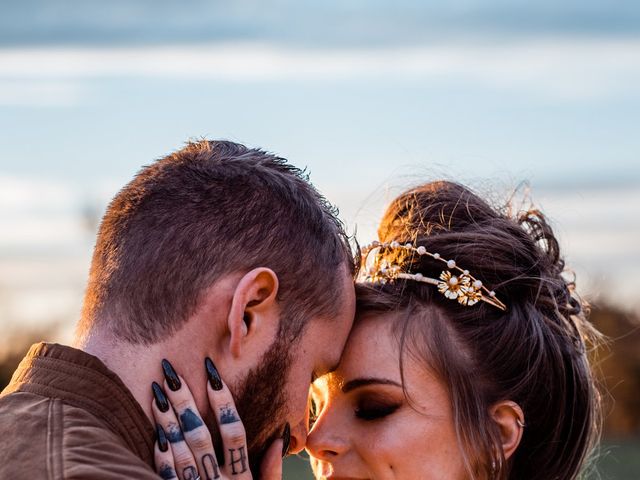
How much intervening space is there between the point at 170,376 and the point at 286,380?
0.44 metres

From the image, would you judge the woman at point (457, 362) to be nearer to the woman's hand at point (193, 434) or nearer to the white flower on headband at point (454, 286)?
the white flower on headband at point (454, 286)

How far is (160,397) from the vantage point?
3195 millimetres

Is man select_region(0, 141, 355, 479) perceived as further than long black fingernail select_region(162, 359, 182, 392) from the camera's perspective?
No

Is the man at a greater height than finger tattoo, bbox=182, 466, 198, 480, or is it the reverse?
the man

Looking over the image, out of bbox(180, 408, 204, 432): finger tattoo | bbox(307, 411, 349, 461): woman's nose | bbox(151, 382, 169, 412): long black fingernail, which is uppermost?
bbox(151, 382, 169, 412): long black fingernail

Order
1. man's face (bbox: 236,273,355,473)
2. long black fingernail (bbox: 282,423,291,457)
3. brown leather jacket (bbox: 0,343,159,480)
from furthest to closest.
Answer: long black fingernail (bbox: 282,423,291,457) → man's face (bbox: 236,273,355,473) → brown leather jacket (bbox: 0,343,159,480)

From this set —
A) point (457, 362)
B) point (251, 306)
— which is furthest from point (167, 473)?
point (457, 362)

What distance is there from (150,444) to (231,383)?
33 cm

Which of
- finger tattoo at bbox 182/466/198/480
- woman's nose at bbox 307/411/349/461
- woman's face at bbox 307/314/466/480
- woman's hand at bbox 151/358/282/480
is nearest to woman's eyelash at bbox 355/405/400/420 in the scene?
woman's face at bbox 307/314/466/480

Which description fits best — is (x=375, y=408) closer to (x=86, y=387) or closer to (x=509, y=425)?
(x=509, y=425)

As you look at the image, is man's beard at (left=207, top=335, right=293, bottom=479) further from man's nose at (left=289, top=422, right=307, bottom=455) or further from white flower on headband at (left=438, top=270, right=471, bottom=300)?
white flower on headband at (left=438, top=270, right=471, bottom=300)

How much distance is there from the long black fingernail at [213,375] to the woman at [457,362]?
86 cm

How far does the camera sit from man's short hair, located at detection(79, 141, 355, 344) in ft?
10.6

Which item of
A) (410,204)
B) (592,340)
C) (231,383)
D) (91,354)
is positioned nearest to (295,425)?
(231,383)
